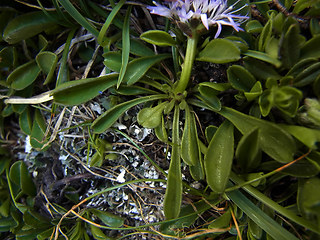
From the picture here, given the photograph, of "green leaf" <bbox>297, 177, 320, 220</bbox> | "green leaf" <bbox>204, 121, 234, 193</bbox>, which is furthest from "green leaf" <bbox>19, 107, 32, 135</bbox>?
"green leaf" <bbox>297, 177, 320, 220</bbox>

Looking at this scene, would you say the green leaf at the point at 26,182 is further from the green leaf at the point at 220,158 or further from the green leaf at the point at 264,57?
the green leaf at the point at 264,57

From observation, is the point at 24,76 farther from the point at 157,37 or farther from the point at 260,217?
the point at 260,217

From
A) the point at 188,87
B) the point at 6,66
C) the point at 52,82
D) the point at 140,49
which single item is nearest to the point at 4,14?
the point at 6,66

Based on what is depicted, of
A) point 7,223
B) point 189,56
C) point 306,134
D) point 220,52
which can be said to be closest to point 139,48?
point 189,56

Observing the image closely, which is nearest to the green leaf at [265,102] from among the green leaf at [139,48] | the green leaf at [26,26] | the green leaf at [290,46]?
the green leaf at [290,46]

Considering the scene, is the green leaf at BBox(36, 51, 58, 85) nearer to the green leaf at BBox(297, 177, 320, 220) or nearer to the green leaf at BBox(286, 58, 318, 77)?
the green leaf at BBox(286, 58, 318, 77)

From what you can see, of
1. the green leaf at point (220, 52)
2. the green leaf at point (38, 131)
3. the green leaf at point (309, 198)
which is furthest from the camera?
the green leaf at point (38, 131)
